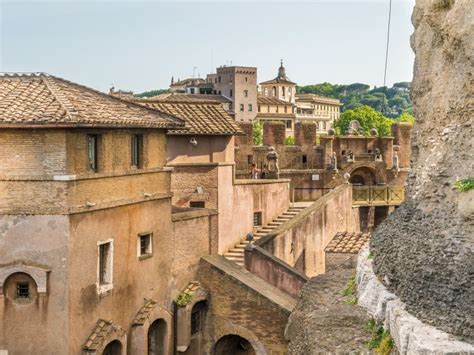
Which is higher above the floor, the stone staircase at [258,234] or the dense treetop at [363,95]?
the dense treetop at [363,95]

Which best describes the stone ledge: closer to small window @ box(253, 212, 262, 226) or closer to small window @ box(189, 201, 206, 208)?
small window @ box(189, 201, 206, 208)

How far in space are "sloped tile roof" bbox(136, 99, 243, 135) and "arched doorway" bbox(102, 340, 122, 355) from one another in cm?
712

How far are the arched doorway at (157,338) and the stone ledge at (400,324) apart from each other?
27.3ft

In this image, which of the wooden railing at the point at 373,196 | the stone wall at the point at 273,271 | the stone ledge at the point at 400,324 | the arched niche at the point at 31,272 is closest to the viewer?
the stone ledge at the point at 400,324

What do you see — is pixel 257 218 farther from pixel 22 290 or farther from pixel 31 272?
pixel 31 272

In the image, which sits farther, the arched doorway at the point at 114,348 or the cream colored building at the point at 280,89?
the cream colored building at the point at 280,89

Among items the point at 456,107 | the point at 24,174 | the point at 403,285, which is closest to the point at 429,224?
the point at 403,285

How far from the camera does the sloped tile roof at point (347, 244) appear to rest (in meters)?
20.7

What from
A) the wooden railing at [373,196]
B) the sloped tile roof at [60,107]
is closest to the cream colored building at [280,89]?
the wooden railing at [373,196]

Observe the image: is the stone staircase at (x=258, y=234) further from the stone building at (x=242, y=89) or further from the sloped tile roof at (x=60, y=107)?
the stone building at (x=242, y=89)

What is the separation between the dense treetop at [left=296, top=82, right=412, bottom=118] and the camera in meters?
167

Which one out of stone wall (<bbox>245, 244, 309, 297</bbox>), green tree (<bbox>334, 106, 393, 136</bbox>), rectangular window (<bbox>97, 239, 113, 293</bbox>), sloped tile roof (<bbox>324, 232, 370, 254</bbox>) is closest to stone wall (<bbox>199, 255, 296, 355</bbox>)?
stone wall (<bbox>245, 244, 309, 297</bbox>)

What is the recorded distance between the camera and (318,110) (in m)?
129

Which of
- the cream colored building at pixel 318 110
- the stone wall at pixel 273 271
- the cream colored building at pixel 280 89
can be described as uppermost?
the cream colored building at pixel 280 89
